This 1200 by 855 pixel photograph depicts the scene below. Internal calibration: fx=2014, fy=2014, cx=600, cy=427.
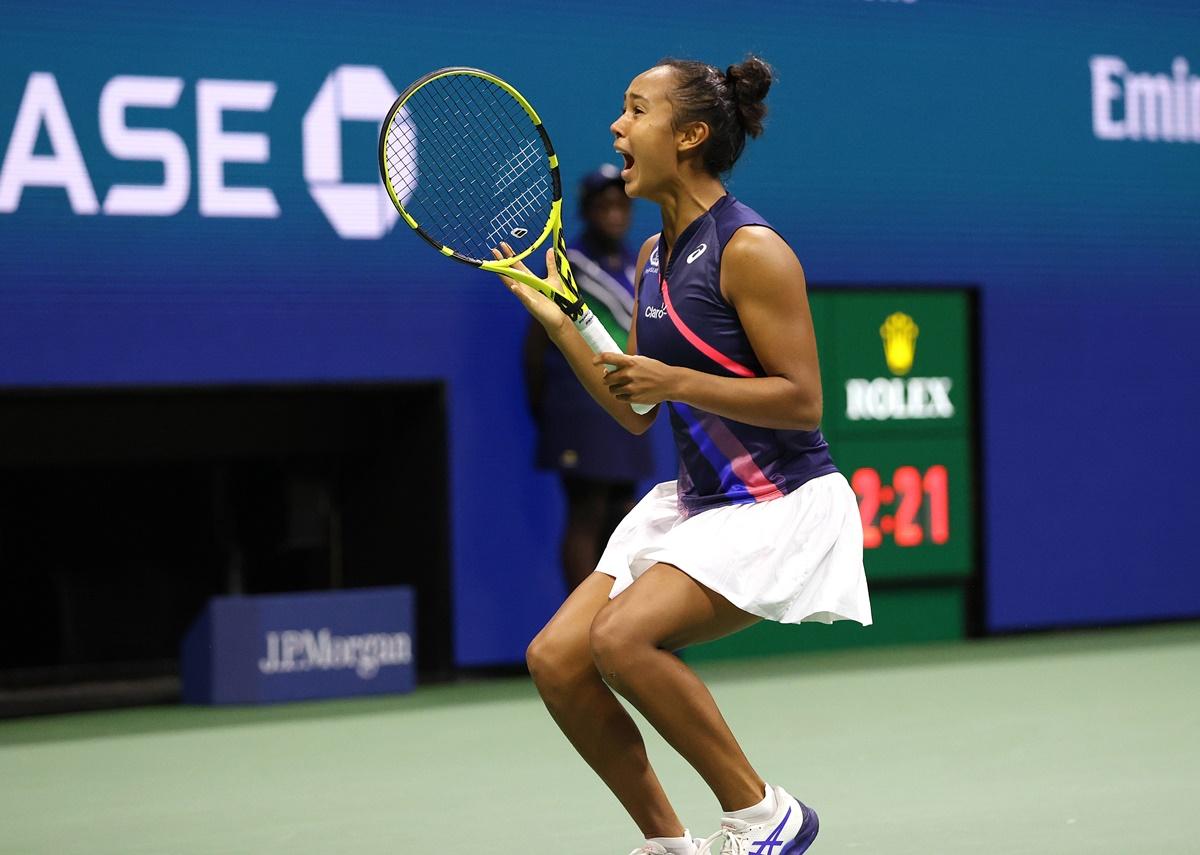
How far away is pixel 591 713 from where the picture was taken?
363cm

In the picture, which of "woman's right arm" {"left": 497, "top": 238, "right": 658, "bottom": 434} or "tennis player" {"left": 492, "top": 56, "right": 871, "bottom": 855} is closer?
"tennis player" {"left": 492, "top": 56, "right": 871, "bottom": 855}

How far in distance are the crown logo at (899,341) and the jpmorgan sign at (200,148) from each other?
208cm

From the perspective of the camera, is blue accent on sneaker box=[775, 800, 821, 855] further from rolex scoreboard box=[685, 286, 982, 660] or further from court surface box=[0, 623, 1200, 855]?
rolex scoreboard box=[685, 286, 982, 660]

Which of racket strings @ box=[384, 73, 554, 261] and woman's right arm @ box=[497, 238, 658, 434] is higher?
racket strings @ box=[384, 73, 554, 261]

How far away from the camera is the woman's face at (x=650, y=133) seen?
146 inches

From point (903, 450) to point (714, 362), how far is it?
4475 mm

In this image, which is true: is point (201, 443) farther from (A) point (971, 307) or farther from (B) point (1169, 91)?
(B) point (1169, 91)

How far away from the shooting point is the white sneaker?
3521 mm

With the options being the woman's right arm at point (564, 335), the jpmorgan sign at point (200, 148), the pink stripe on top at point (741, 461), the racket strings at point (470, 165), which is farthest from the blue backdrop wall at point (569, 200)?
the pink stripe on top at point (741, 461)

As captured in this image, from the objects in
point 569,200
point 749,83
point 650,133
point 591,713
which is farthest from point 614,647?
point 569,200

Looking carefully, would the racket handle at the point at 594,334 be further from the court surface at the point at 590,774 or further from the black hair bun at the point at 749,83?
the court surface at the point at 590,774

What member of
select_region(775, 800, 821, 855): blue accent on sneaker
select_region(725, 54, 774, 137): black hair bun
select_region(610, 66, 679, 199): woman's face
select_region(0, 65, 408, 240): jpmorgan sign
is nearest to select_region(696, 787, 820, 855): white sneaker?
select_region(775, 800, 821, 855): blue accent on sneaker

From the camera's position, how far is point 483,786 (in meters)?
5.16

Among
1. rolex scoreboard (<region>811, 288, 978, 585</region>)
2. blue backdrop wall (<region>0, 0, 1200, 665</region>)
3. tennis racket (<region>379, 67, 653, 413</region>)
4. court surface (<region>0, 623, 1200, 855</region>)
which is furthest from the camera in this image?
rolex scoreboard (<region>811, 288, 978, 585</region>)
